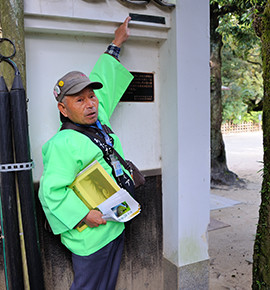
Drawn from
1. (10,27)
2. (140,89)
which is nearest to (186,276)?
(140,89)

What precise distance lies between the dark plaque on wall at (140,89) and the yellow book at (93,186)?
3.05 feet

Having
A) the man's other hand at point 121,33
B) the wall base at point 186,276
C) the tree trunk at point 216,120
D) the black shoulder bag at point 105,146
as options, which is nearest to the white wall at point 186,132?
the wall base at point 186,276

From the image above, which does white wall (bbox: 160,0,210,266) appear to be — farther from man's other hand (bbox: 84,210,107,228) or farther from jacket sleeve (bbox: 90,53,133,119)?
man's other hand (bbox: 84,210,107,228)

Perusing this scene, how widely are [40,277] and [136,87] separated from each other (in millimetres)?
1770

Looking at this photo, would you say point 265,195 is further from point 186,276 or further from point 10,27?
point 10,27

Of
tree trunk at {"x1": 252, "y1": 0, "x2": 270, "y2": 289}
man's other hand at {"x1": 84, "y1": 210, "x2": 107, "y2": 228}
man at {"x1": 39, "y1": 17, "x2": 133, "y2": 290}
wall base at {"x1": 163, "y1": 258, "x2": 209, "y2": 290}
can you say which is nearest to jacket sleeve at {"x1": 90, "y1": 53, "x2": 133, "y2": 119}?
man at {"x1": 39, "y1": 17, "x2": 133, "y2": 290}

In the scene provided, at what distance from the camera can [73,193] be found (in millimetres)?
2023

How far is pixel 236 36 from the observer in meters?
8.00

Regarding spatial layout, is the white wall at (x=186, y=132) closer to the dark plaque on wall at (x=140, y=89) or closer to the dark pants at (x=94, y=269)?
the dark plaque on wall at (x=140, y=89)

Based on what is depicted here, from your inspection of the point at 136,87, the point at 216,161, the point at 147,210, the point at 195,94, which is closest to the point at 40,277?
the point at 147,210

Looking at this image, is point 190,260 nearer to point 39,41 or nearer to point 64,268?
point 64,268

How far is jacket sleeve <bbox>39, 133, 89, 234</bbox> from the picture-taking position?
77.0 inches

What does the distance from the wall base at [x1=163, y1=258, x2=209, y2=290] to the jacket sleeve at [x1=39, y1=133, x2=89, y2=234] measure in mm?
1374

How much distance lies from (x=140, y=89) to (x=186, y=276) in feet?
6.05
